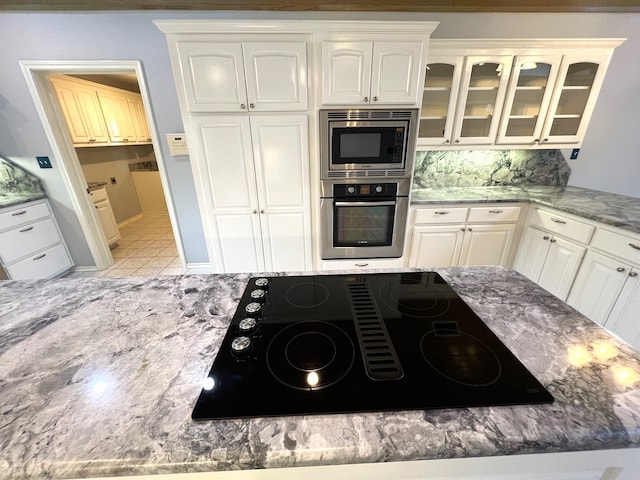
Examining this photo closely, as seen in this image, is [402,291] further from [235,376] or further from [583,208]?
[583,208]

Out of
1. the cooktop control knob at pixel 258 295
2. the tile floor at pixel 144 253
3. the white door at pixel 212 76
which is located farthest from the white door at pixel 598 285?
the tile floor at pixel 144 253

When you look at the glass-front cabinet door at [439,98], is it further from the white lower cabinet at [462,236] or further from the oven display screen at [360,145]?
the white lower cabinet at [462,236]

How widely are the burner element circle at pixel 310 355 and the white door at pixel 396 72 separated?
1807 millimetres

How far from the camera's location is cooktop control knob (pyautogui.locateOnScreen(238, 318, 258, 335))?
0.74 m

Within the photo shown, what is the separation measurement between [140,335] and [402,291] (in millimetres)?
847

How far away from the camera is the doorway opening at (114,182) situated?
2.38 m

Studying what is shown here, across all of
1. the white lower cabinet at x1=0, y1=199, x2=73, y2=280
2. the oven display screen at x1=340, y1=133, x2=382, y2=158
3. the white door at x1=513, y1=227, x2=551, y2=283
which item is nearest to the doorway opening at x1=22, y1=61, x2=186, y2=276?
the white lower cabinet at x1=0, y1=199, x2=73, y2=280

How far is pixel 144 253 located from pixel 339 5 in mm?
3551

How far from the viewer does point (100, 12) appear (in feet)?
7.10

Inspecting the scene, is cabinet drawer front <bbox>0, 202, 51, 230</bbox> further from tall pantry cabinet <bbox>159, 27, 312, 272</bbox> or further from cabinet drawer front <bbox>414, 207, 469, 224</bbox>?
cabinet drawer front <bbox>414, 207, 469, 224</bbox>

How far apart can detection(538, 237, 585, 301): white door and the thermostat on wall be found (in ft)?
10.8

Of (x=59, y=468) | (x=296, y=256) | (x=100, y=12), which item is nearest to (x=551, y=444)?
(x=59, y=468)

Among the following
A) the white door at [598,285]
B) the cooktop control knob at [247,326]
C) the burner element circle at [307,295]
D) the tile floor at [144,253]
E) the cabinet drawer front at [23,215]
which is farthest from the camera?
the tile floor at [144,253]

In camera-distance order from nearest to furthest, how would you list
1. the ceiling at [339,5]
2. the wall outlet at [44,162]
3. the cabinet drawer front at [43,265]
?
the ceiling at [339,5], the cabinet drawer front at [43,265], the wall outlet at [44,162]
